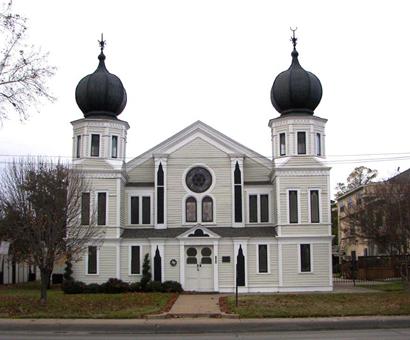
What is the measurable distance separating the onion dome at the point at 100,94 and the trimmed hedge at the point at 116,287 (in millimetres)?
10514

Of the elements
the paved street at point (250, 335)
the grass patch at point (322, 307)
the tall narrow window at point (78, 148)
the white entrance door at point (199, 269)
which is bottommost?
the paved street at point (250, 335)

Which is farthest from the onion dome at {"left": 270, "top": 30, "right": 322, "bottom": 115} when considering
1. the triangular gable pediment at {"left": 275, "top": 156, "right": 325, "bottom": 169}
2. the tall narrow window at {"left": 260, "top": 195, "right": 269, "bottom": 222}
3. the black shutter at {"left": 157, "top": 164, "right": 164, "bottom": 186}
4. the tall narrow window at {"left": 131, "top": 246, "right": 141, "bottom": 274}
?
the tall narrow window at {"left": 131, "top": 246, "right": 141, "bottom": 274}

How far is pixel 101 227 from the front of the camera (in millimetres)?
38438

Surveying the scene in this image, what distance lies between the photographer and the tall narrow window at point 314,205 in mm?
38469

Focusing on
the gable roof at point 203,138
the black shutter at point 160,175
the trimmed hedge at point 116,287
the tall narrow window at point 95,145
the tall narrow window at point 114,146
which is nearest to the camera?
the trimmed hedge at point 116,287

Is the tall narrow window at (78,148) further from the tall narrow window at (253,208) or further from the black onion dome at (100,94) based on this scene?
the tall narrow window at (253,208)

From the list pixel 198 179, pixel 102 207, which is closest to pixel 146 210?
pixel 102 207

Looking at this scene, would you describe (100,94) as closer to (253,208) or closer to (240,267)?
(253,208)

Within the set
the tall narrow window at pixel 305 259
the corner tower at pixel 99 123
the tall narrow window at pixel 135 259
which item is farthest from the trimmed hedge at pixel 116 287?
the tall narrow window at pixel 305 259

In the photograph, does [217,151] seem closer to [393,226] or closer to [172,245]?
[172,245]

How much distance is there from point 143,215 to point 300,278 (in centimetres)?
1072

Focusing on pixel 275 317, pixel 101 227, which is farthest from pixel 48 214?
pixel 101 227

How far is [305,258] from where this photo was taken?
38.1 metres

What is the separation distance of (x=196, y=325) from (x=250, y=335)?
1976 millimetres
